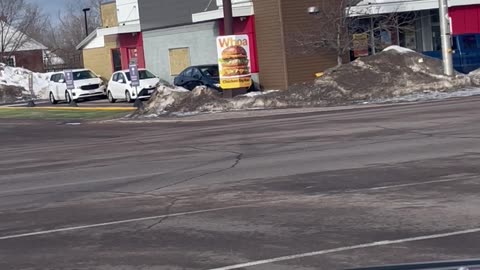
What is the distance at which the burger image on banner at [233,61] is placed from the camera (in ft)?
119

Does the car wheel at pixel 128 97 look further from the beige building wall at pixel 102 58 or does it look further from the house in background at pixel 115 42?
the beige building wall at pixel 102 58

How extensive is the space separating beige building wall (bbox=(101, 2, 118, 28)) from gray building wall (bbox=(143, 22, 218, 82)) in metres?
7.88

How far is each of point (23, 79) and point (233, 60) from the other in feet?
113

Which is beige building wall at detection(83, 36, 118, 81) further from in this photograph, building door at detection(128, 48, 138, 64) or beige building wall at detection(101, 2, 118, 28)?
building door at detection(128, 48, 138, 64)

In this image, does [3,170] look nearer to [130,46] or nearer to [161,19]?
[161,19]

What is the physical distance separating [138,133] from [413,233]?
1826 centimetres

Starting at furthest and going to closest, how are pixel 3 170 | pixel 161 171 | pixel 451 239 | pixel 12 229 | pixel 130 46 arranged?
1. pixel 130 46
2. pixel 3 170
3. pixel 161 171
4. pixel 12 229
5. pixel 451 239

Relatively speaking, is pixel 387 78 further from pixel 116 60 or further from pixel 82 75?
pixel 116 60

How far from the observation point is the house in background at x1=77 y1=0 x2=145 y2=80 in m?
52.5

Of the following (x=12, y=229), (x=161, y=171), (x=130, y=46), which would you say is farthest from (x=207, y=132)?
(x=130, y=46)

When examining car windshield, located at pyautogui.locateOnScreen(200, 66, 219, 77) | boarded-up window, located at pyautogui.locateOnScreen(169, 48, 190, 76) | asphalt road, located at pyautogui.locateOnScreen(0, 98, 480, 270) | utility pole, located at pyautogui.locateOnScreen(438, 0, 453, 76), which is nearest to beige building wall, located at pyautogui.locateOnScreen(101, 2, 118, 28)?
boarded-up window, located at pyautogui.locateOnScreen(169, 48, 190, 76)

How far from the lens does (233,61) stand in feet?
119

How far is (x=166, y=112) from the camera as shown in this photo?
35.0m

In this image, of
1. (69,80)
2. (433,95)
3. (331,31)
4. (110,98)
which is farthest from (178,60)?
(433,95)
